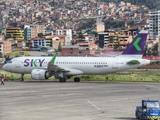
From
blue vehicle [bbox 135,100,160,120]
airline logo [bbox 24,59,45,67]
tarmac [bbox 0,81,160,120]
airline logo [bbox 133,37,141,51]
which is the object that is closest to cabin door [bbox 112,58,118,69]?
airline logo [bbox 133,37,141,51]

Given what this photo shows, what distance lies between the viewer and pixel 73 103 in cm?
3997

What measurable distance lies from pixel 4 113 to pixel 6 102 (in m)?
6.77

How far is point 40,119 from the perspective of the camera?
31.2 metres

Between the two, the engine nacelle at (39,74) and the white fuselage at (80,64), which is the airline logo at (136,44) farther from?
the engine nacelle at (39,74)

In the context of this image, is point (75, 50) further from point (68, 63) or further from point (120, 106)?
point (120, 106)

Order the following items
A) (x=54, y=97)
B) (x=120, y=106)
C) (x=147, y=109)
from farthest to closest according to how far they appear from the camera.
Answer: (x=54, y=97)
(x=120, y=106)
(x=147, y=109)

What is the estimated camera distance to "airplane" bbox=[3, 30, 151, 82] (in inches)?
2445

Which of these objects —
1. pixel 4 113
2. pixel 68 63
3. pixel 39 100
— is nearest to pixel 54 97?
pixel 39 100

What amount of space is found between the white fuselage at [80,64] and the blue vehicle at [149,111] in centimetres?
3023

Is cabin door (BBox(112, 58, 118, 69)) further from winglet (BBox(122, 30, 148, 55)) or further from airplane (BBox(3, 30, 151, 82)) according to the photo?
winglet (BBox(122, 30, 148, 55))

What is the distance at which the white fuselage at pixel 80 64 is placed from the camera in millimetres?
62394

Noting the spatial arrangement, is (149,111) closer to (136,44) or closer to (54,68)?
(136,44)

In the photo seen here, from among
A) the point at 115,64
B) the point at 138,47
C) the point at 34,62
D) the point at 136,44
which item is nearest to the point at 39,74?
the point at 34,62

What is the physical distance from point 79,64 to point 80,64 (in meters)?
0.14
